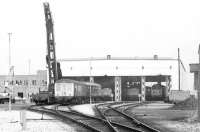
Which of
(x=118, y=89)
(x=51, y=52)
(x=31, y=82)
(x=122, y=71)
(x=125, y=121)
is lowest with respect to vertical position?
(x=125, y=121)

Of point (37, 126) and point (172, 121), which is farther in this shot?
point (172, 121)

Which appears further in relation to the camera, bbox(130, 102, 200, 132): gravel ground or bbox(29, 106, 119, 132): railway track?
bbox(130, 102, 200, 132): gravel ground

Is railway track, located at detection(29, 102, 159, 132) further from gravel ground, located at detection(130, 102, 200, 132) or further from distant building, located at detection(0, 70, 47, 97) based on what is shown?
distant building, located at detection(0, 70, 47, 97)

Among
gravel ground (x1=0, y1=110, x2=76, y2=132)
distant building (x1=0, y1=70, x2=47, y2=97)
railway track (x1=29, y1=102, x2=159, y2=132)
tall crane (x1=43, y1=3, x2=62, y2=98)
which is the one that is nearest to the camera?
railway track (x1=29, y1=102, x2=159, y2=132)

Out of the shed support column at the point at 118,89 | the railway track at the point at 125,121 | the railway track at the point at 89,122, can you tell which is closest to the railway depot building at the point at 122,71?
the shed support column at the point at 118,89

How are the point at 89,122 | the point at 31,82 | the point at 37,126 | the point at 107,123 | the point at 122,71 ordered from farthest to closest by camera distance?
the point at 31,82 < the point at 122,71 < the point at 89,122 < the point at 107,123 < the point at 37,126

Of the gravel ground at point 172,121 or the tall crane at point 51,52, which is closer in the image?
the gravel ground at point 172,121

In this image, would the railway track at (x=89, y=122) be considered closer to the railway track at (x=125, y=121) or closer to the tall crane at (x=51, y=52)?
the railway track at (x=125, y=121)

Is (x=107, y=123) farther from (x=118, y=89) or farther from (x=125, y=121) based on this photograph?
(x=118, y=89)

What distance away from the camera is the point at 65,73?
319 feet

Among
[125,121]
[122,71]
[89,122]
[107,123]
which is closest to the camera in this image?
[107,123]

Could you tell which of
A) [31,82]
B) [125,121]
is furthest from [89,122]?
[31,82]

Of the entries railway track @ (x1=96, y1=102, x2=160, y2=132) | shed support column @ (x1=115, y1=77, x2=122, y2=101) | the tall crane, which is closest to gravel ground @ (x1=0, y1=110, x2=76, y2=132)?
railway track @ (x1=96, y1=102, x2=160, y2=132)

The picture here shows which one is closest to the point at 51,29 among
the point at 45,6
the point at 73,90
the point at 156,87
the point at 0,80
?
the point at 45,6
